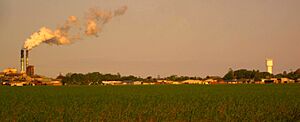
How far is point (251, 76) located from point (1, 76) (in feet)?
344

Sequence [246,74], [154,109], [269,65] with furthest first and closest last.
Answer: [246,74]
[269,65]
[154,109]

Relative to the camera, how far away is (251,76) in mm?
193000

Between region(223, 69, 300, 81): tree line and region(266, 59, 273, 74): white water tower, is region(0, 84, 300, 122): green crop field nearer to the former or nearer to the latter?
region(266, 59, 273, 74): white water tower

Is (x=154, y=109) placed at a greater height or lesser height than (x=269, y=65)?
lesser

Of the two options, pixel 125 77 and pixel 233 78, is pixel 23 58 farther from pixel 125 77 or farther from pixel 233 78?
pixel 233 78

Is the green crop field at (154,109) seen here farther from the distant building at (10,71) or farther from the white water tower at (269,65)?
the white water tower at (269,65)

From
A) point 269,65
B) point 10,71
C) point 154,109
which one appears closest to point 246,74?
point 269,65

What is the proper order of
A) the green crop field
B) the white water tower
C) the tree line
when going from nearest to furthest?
1. the green crop field
2. the white water tower
3. the tree line

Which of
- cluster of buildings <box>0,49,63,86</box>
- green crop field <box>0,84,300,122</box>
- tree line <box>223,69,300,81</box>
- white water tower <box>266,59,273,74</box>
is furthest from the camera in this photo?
tree line <box>223,69,300,81</box>

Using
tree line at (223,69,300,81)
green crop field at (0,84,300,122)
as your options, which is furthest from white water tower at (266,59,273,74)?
green crop field at (0,84,300,122)

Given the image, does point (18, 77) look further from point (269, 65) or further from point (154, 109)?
point (154, 109)

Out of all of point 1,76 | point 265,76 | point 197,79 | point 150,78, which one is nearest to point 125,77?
point 150,78

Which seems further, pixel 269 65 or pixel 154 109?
pixel 269 65

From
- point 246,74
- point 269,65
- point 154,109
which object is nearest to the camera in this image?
point 154,109
